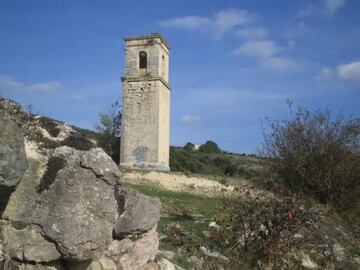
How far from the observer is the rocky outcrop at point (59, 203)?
449 centimetres

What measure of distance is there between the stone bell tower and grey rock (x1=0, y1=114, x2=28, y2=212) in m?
27.1

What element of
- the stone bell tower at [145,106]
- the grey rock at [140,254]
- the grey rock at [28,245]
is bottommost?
the grey rock at [140,254]

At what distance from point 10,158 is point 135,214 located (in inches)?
73.5

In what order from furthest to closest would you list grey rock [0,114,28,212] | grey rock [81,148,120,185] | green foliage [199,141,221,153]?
green foliage [199,141,221,153], grey rock [81,148,120,185], grey rock [0,114,28,212]

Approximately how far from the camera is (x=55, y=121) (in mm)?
5742

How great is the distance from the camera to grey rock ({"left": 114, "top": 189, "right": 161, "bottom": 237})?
5506 millimetres

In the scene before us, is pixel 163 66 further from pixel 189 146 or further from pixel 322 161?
pixel 189 146

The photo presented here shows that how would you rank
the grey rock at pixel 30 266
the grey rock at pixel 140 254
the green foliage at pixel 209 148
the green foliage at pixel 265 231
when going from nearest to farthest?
the grey rock at pixel 30 266, the grey rock at pixel 140 254, the green foliage at pixel 265 231, the green foliage at pixel 209 148

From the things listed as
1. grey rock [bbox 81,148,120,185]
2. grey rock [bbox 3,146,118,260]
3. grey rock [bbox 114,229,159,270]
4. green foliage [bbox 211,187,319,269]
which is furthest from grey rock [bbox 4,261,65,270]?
green foliage [bbox 211,187,319,269]

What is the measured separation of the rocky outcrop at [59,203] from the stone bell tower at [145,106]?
2608cm

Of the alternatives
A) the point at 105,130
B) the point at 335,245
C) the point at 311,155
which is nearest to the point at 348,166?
the point at 311,155

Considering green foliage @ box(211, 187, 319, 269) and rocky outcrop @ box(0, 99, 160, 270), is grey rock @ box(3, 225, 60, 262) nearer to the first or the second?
rocky outcrop @ box(0, 99, 160, 270)

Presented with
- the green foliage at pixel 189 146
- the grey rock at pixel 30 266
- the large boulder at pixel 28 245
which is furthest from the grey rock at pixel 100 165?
the green foliage at pixel 189 146

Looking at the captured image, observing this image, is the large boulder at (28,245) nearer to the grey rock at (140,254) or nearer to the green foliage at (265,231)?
the grey rock at (140,254)
